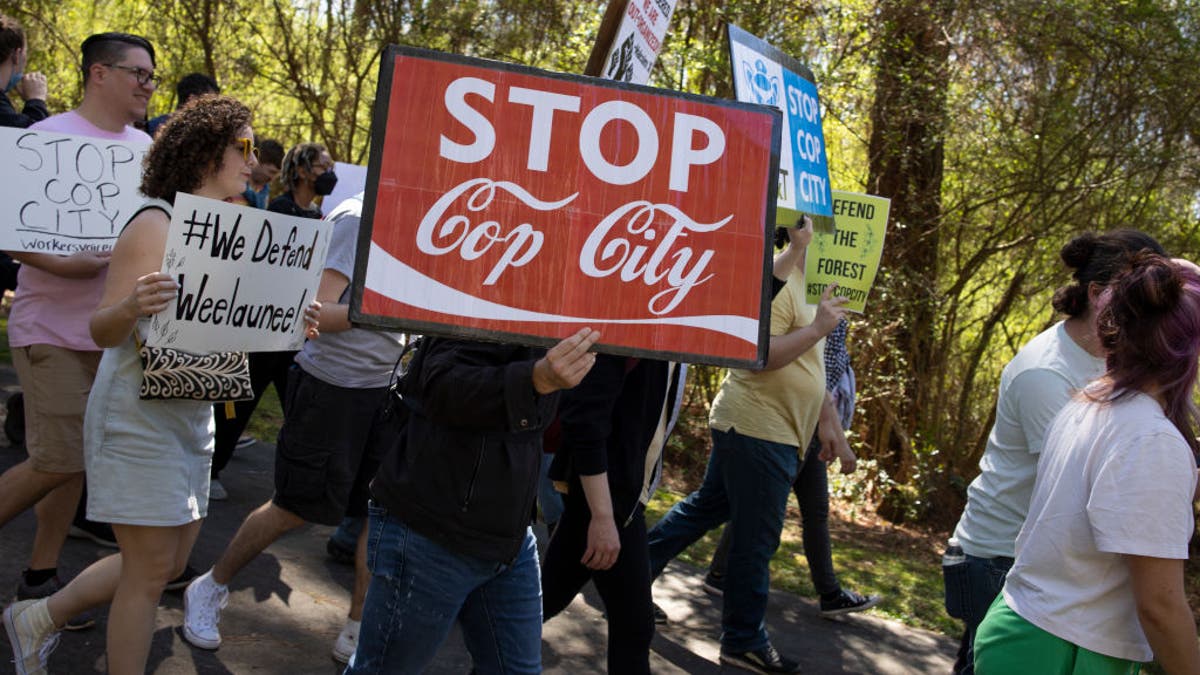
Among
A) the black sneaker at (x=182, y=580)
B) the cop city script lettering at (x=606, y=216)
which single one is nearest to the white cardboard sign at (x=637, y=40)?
the cop city script lettering at (x=606, y=216)

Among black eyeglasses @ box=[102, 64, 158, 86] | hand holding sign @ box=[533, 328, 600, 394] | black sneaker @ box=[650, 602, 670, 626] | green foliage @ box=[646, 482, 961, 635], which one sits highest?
black eyeglasses @ box=[102, 64, 158, 86]

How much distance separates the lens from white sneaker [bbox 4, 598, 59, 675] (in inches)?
148

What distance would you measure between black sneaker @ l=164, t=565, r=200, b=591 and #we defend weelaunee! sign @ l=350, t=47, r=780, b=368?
108 inches

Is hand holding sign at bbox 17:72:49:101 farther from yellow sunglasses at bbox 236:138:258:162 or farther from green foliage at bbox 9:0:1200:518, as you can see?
green foliage at bbox 9:0:1200:518

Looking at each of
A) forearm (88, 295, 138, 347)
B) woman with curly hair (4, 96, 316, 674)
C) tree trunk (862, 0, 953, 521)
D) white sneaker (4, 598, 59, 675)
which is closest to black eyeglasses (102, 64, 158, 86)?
woman with curly hair (4, 96, 316, 674)

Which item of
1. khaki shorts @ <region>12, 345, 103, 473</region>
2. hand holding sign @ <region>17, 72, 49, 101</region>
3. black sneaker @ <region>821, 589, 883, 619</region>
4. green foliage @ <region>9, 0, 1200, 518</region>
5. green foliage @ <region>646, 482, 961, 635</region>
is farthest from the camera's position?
green foliage @ <region>9, 0, 1200, 518</region>

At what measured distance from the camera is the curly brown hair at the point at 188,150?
3.67 metres

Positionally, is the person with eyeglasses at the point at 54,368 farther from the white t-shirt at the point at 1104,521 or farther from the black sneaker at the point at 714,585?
the white t-shirt at the point at 1104,521

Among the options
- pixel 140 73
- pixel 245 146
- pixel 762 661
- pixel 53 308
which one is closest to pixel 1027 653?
pixel 762 661

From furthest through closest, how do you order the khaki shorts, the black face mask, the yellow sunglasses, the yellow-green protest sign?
the black face mask, the yellow-green protest sign, the khaki shorts, the yellow sunglasses

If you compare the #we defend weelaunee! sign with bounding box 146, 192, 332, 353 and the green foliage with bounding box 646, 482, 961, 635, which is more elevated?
the #we defend weelaunee! sign with bounding box 146, 192, 332, 353

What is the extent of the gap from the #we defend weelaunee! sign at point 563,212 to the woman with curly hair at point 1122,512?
0.79 metres

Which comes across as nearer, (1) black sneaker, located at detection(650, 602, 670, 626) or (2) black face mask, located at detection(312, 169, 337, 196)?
(1) black sneaker, located at detection(650, 602, 670, 626)

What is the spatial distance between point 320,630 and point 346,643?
37 cm
